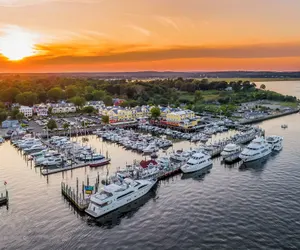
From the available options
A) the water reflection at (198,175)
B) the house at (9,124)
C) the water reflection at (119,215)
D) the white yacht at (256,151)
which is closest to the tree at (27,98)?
the house at (9,124)

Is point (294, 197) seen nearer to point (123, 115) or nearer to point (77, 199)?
point (77, 199)

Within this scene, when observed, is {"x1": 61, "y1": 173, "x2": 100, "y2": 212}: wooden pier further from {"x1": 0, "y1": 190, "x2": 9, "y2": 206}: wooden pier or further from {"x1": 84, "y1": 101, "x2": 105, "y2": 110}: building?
{"x1": 84, "y1": 101, "x2": 105, "y2": 110}: building

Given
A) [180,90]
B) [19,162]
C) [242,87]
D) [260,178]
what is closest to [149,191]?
[260,178]

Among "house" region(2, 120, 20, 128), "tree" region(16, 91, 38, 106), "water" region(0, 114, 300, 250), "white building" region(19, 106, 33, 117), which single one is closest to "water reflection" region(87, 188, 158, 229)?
"water" region(0, 114, 300, 250)

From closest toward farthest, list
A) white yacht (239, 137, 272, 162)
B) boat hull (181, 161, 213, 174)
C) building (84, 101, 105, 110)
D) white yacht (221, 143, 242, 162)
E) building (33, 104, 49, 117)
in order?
boat hull (181, 161, 213, 174), white yacht (239, 137, 272, 162), white yacht (221, 143, 242, 162), building (33, 104, 49, 117), building (84, 101, 105, 110)

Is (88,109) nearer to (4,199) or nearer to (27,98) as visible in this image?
(27,98)
